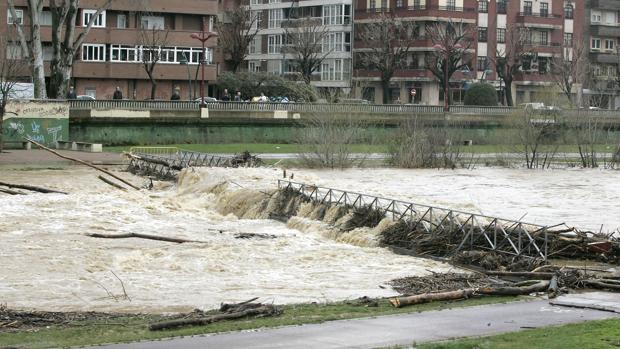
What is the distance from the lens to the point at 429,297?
72.3 ft

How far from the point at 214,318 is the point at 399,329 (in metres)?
3.38

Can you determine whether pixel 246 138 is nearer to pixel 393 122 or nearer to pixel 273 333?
Answer: pixel 393 122

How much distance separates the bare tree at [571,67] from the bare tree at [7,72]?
5034cm

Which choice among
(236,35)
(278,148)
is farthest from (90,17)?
(278,148)

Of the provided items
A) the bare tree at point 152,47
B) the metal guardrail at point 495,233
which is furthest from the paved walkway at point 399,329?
the bare tree at point 152,47

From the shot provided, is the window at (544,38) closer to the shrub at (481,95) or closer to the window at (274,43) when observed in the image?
the shrub at (481,95)

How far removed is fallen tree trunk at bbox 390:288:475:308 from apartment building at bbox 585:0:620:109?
107946 millimetres

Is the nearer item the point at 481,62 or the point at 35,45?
the point at 35,45

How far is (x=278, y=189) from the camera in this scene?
44781 mm

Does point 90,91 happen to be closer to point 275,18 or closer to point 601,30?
point 275,18

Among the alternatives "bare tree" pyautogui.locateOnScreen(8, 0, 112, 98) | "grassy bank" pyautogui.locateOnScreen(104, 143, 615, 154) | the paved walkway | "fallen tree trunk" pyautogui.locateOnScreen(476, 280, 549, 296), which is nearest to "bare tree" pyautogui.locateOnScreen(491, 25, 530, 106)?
"grassy bank" pyautogui.locateOnScreen(104, 143, 615, 154)

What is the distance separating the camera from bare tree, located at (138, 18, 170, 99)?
97.2m

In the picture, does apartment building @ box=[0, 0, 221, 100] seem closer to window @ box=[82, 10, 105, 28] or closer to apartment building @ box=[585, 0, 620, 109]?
window @ box=[82, 10, 105, 28]

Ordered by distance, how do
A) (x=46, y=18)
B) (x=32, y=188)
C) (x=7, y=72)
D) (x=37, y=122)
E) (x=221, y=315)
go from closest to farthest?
(x=221, y=315) → (x=32, y=188) → (x=37, y=122) → (x=7, y=72) → (x=46, y=18)
